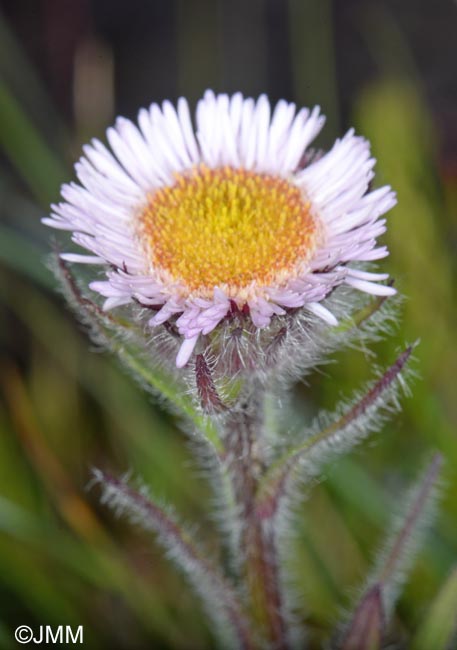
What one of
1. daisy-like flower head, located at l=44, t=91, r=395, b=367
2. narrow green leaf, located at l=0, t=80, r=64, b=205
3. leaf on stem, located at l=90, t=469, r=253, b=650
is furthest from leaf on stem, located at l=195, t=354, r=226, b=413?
narrow green leaf, located at l=0, t=80, r=64, b=205

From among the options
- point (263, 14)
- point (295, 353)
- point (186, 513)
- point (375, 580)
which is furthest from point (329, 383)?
point (263, 14)

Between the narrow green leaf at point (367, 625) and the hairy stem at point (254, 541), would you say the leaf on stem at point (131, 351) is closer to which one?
the hairy stem at point (254, 541)

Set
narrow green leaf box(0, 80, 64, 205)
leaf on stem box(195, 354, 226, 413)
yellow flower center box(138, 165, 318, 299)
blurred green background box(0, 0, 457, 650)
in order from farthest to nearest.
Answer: narrow green leaf box(0, 80, 64, 205)
blurred green background box(0, 0, 457, 650)
yellow flower center box(138, 165, 318, 299)
leaf on stem box(195, 354, 226, 413)

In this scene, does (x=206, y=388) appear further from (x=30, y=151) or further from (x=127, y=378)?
(x=30, y=151)

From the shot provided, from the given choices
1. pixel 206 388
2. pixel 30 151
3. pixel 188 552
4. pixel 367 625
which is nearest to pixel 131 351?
pixel 206 388

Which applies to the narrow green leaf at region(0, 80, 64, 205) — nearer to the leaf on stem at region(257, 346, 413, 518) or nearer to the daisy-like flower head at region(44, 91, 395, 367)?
the daisy-like flower head at region(44, 91, 395, 367)

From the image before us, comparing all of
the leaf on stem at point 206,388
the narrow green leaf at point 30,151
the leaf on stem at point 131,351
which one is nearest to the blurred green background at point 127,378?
the narrow green leaf at point 30,151
